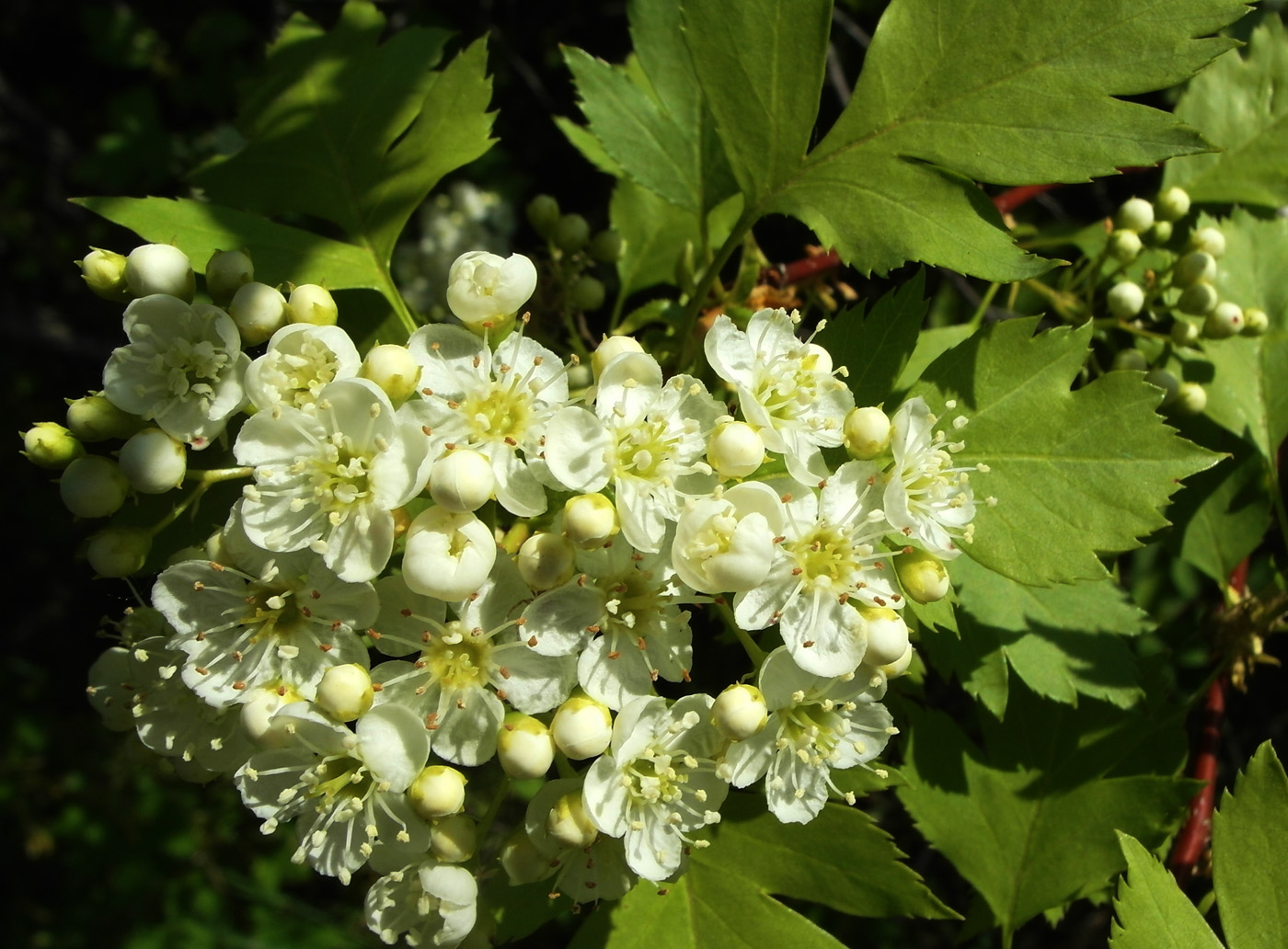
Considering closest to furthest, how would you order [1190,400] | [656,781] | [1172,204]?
[656,781]
[1190,400]
[1172,204]

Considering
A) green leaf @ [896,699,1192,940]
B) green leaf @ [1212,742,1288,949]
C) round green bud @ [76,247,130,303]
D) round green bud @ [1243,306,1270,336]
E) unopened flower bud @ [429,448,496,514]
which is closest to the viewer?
unopened flower bud @ [429,448,496,514]

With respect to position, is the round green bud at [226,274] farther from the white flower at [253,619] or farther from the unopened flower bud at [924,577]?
the unopened flower bud at [924,577]

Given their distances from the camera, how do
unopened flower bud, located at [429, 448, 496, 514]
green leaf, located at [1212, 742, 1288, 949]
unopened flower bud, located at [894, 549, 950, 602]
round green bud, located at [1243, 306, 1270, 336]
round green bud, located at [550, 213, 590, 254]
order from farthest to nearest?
1. round green bud, located at [550, 213, 590, 254]
2. round green bud, located at [1243, 306, 1270, 336]
3. green leaf, located at [1212, 742, 1288, 949]
4. unopened flower bud, located at [894, 549, 950, 602]
5. unopened flower bud, located at [429, 448, 496, 514]

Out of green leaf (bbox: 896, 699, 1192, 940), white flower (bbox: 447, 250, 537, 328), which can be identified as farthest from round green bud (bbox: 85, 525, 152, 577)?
green leaf (bbox: 896, 699, 1192, 940)

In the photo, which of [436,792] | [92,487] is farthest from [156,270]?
[436,792]

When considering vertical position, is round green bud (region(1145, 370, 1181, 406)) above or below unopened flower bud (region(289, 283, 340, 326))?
below

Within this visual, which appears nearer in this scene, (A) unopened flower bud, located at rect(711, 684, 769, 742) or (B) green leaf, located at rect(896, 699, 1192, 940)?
Answer: (A) unopened flower bud, located at rect(711, 684, 769, 742)

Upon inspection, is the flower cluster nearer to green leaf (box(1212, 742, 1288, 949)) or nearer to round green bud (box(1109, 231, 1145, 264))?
green leaf (box(1212, 742, 1288, 949))

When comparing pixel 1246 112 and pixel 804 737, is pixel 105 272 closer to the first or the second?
pixel 804 737
